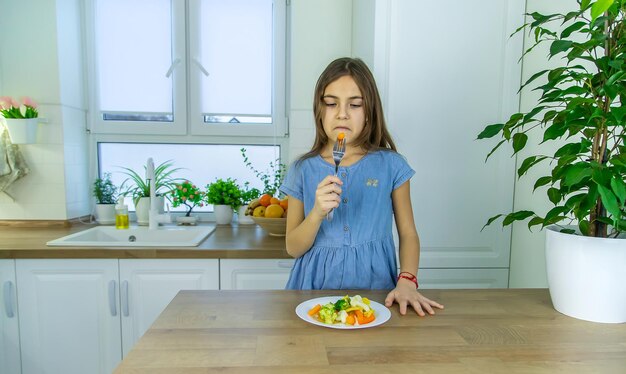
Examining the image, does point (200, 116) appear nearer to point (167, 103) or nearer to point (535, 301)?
point (167, 103)

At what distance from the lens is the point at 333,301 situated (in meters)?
0.88

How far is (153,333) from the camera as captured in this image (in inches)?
28.2

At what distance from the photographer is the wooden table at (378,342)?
61cm

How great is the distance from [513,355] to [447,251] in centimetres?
93

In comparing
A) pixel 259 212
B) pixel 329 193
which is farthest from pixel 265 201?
pixel 329 193

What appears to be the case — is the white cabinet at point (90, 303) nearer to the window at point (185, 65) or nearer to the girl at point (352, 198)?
the girl at point (352, 198)

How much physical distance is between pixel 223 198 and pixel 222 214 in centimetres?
9

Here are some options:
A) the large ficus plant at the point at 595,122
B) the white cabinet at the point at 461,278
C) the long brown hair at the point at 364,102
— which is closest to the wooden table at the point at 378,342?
the large ficus plant at the point at 595,122

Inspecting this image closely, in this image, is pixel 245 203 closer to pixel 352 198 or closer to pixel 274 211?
pixel 274 211

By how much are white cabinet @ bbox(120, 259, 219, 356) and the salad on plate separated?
91 centimetres

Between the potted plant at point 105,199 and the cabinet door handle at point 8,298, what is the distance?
60 cm

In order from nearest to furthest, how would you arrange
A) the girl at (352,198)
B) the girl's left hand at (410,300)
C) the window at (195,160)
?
the girl's left hand at (410,300)
the girl at (352,198)
the window at (195,160)

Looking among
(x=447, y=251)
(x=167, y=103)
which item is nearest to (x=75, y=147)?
(x=167, y=103)

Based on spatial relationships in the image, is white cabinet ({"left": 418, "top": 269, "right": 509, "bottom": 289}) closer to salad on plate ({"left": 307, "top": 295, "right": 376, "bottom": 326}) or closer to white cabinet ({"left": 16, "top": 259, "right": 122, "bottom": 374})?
salad on plate ({"left": 307, "top": 295, "right": 376, "bottom": 326})
